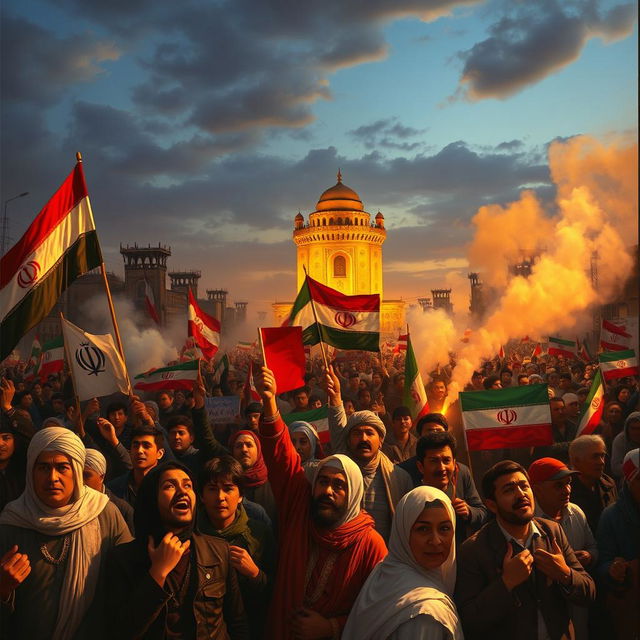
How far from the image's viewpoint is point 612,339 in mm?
13312

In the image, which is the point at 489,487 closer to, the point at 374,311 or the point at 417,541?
the point at 417,541

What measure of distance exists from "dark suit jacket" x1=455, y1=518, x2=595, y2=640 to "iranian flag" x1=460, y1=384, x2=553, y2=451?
132 inches

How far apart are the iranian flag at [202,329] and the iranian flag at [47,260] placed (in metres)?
6.74

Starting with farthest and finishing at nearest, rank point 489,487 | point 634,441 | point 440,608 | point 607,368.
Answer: point 607,368
point 634,441
point 489,487
point 440,608

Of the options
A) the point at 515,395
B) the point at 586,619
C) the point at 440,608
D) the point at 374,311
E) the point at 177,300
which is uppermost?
the point at 177,300

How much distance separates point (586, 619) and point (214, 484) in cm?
196

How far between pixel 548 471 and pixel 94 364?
15.0 ft

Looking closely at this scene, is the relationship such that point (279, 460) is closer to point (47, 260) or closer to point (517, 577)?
point (517, 577)

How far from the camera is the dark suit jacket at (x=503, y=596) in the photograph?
124 inches

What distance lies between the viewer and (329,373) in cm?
518

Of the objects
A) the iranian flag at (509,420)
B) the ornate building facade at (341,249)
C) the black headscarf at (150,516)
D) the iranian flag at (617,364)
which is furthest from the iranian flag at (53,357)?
the ornate building facade at (341,249)

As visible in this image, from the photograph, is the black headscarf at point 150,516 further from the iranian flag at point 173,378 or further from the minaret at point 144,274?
the minaret at point 144,274

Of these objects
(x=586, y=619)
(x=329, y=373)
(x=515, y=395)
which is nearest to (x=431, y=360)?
(x=515, y=395)

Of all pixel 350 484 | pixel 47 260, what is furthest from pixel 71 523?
pixel 47 260
